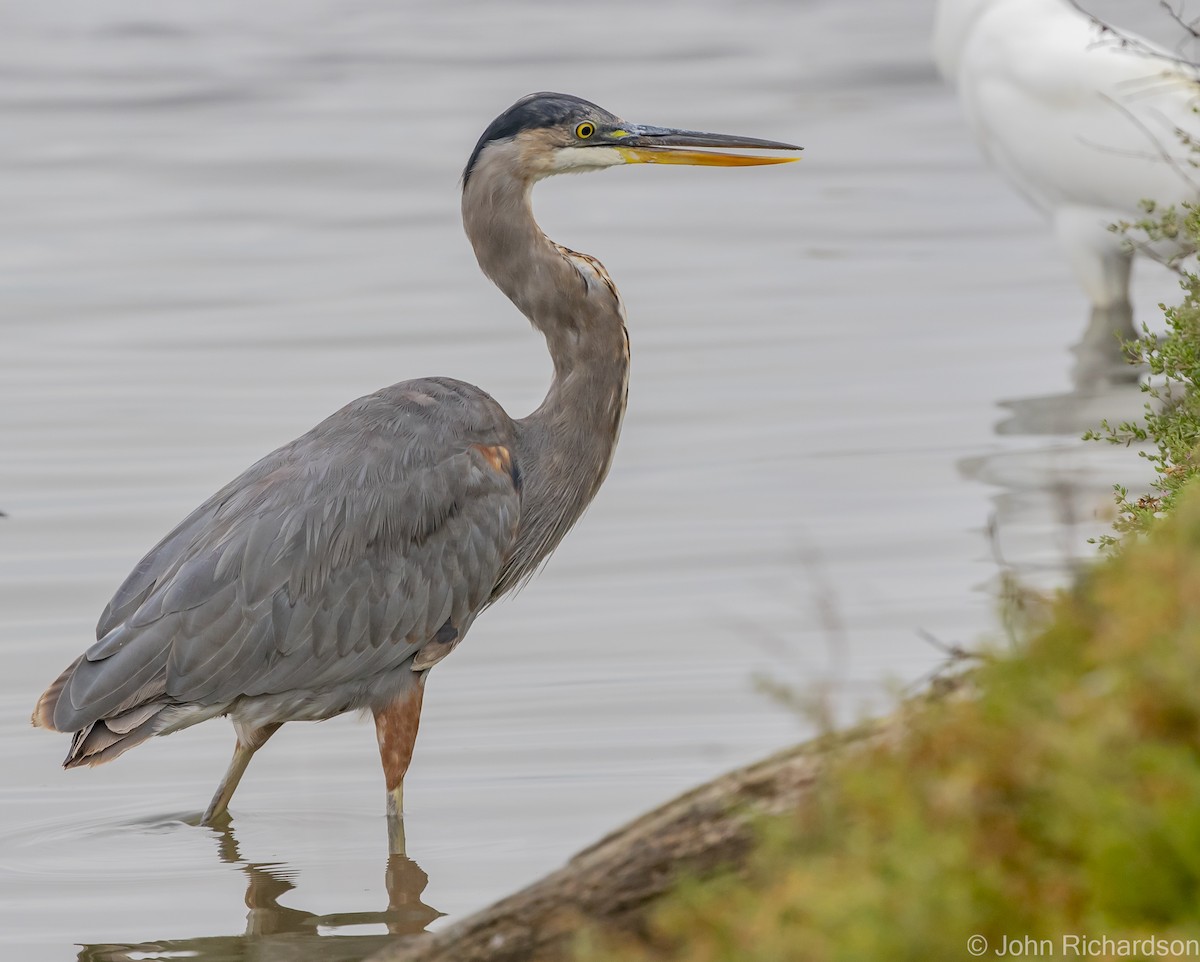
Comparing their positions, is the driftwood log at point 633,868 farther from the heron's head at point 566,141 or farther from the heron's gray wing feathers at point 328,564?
the heron's head at point 566,141

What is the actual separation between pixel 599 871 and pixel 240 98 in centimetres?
1973

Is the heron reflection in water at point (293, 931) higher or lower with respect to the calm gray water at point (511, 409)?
higher

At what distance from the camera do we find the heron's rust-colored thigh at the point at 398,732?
229 inches

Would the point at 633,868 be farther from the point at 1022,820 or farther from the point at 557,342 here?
the point at 557,342

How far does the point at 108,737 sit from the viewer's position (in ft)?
18.4

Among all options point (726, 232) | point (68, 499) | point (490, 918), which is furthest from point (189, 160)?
point (490, 918)

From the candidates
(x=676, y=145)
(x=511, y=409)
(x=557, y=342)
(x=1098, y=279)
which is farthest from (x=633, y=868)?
(x=1098, y=279)

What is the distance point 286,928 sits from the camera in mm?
5281

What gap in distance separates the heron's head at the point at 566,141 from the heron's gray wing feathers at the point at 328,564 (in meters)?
0.91

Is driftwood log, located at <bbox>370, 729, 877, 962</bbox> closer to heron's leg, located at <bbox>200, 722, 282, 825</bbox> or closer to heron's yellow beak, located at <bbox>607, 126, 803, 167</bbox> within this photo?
heron's leg, located at <bbox>200, 722, 282, 825</bbox>

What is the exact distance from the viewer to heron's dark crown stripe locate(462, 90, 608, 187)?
21.8 feet

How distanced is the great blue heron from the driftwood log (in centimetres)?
267

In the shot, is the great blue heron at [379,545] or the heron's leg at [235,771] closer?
the great blue heron at [379,545]

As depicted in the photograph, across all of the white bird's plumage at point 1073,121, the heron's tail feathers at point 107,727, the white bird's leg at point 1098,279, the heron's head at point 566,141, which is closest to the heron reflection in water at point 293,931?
the heron's tail feathers at point 107,727
